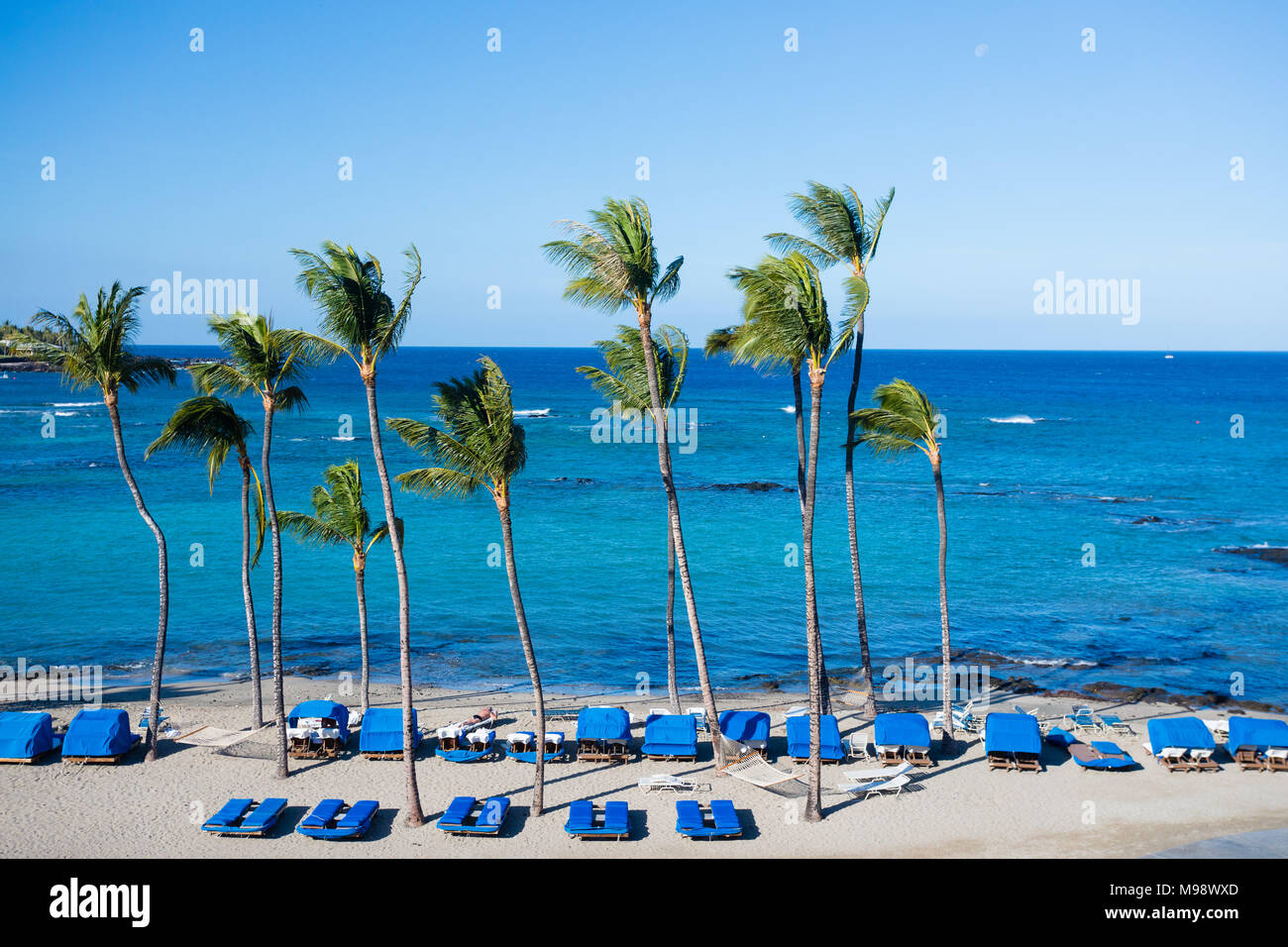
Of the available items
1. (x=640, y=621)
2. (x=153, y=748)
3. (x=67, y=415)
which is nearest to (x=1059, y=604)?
(x=640, y=621)

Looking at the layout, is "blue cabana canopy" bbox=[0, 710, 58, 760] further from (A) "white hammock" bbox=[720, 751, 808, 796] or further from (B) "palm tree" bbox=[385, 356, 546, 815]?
(A) "white hammock" bbox=[720, 751, 808, 796]

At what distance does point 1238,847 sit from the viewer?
18312 mm

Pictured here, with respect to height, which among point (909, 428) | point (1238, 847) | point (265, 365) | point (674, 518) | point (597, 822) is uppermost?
point (265, 365)

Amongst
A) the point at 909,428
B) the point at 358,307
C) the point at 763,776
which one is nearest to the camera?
the point at 358,307

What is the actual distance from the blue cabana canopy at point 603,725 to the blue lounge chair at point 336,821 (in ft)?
17.6

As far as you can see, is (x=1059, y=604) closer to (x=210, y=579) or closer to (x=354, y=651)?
(x=354, y=651)

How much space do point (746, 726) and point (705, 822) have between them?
14.7 feet

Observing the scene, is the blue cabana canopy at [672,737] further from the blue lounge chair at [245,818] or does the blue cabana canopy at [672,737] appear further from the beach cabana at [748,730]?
the blue lounge chair at [245,818]

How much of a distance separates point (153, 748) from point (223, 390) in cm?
869

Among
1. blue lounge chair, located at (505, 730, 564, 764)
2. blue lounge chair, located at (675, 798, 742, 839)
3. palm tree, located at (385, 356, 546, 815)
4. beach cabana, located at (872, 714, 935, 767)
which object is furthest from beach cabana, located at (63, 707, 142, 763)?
beach cabana, located at (872, 714, 935, 767)

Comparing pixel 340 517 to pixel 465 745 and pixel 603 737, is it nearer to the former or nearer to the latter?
pixel 465 745

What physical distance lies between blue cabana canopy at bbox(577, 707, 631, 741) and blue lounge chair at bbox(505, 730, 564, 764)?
2.15 feet

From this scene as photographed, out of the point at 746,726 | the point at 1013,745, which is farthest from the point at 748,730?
the point at 1013,745
